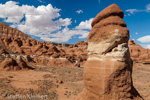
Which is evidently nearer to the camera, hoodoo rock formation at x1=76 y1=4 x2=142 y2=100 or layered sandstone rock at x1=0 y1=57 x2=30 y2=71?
hoodoo rock formation at x1=76 y1=4 x2=142 y2=100

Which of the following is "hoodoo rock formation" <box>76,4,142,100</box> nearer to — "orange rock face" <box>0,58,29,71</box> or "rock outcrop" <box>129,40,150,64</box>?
"orange rock face" <box>0,58,29,71</box>

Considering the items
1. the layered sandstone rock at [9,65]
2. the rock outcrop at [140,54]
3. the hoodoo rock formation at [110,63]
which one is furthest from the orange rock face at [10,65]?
the rock outcrop at [140,54]

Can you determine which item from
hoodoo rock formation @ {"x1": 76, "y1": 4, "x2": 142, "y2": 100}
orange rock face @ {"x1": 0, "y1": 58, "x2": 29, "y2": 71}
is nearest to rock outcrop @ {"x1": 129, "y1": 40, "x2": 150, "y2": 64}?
hoodoo rock formation @ {"x1": 76, "y1": 4, "x2": 142, "y2": 100}

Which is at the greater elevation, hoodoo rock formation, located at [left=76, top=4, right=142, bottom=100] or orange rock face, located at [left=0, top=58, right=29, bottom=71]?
hoodoo rock formation, located at [left=76, top=4, right=142, bottom=100]

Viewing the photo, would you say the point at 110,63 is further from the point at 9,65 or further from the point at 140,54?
the point at 140,54

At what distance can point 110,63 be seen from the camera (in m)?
3.93

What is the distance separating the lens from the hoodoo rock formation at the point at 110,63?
152 inches

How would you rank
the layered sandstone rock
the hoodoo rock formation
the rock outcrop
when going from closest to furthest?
the hoodoo rock formation → the layered sandstone rock → the rock outcrop

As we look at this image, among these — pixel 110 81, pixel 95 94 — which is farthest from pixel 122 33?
pixel 95 94

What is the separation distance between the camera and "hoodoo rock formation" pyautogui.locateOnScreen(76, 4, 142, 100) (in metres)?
3.86

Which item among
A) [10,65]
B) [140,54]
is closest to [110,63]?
[10,65]

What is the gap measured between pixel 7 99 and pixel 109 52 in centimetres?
728

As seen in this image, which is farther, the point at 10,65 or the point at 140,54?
the point at 140,54

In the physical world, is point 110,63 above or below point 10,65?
above
